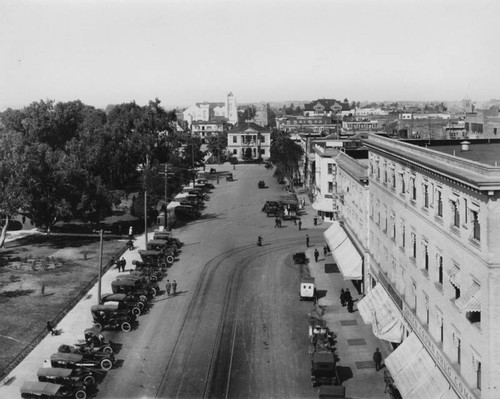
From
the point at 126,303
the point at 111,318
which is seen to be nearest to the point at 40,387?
the point at 111,318

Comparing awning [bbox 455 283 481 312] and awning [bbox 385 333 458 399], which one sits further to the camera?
awning [bbox 385 333 458 399]

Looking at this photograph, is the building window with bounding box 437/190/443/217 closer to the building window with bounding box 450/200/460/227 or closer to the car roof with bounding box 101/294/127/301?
the building window with bounding box 450/200/460/227

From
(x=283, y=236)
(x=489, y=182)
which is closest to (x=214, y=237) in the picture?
(x=283, y=236)

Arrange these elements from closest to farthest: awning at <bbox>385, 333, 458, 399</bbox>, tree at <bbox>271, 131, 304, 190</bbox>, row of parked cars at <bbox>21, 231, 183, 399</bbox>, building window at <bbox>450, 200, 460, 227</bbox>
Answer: building window at <bbox>450, 200, 460, 227</bbox> < awning at <bbox>385, 333, 458, 399</bbox> < row of parked cars at <bbox>21, 231, 183, 399</bbox> < tree at <bbox>271, 131, 304, 190</bbox>

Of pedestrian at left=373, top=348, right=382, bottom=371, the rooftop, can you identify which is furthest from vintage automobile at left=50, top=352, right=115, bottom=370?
the rooftop

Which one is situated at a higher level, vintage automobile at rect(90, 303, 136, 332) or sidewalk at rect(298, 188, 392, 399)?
vintage automobile at rect(90, 303, 136, 332)

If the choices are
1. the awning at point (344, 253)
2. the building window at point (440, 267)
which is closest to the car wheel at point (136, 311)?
the awning at point (344, 253)
